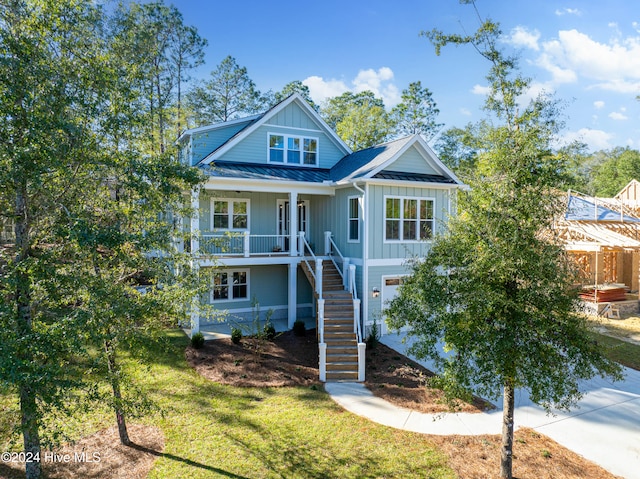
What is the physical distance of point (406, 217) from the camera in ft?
47.3

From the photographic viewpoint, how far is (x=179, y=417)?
786 centimetres

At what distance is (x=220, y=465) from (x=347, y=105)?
31152mm

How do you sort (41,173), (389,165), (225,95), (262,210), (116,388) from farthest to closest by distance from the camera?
1. (225,95)
2. (262,210)
3. (389,165)
4. (116,388)
5. (41,173)

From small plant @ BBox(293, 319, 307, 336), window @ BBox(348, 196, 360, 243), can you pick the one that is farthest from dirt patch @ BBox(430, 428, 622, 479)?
window @ BBox(348, 196, 360, 243)

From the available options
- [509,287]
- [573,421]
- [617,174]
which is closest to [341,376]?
[573,421]

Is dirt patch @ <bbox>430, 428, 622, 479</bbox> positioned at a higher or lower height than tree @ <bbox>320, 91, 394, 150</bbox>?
lower

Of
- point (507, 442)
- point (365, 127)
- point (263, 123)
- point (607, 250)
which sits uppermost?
point (365, 127)

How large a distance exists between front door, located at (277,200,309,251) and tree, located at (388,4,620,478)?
1035 cm

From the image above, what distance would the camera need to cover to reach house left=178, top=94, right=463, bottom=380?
44.3 feet

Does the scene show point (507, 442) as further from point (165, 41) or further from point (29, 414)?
point (165, 41)

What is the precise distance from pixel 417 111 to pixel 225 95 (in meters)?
16.7

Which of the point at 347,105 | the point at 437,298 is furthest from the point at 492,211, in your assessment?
the point at 347,105

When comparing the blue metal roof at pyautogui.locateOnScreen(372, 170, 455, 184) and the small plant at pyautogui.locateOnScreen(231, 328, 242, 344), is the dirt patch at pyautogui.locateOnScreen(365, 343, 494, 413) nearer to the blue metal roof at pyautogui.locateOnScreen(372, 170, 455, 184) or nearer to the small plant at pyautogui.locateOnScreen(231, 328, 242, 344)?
the small plant at pyautogui.locateOnScreen(231, 328, 242, 344)

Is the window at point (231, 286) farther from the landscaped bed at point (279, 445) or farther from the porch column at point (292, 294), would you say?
the landscaped bed at point (279, 445)
